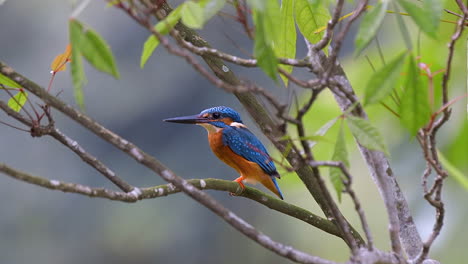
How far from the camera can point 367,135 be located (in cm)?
95

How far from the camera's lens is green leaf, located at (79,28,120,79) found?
0.85 meters

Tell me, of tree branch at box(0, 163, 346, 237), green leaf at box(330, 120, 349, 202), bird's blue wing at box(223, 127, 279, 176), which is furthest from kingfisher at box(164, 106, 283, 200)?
green leaf at box(330, 120, 349, 202)

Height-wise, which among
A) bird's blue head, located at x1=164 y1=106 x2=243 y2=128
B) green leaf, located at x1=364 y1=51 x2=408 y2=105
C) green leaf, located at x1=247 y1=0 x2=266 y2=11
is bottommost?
green leaf, located at x1=364 y1=51 x2=408 y2=105

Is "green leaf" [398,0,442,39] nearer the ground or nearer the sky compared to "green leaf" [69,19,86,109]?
nearer the ground

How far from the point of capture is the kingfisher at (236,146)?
2287 mm

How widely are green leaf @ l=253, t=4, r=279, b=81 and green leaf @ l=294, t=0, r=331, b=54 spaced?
1.49 feet

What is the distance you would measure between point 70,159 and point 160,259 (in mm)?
1385

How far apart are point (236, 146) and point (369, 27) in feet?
4.93

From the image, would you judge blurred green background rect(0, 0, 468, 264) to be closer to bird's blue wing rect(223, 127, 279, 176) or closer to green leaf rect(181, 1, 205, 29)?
bird's blue wing rect(223, 127, 279, 176)

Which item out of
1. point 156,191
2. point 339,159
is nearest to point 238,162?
point 156,191

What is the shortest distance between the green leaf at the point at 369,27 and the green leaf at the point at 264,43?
0.11m

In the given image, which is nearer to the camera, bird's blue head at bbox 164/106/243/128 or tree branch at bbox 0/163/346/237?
tree branch at bbox 0/163/346/237

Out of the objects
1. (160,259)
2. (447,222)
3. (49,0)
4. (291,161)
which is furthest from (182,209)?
(291,161)

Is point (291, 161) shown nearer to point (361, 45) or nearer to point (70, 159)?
point (361, 45)
